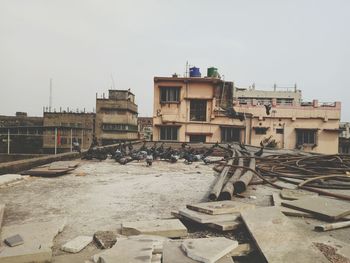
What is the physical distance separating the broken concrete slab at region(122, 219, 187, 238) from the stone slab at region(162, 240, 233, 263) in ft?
1.11

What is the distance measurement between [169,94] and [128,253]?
25.2 meters

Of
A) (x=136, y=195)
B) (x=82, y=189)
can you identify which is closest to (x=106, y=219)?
(x=136, y=195)

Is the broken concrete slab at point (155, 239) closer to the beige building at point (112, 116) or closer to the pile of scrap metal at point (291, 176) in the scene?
the pile of scrap metal at point (291, 176)

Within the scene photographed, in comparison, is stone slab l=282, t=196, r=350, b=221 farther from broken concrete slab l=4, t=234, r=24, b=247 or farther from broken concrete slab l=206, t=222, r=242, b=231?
broken concrete slab l=4, t=234, r=24, b=247

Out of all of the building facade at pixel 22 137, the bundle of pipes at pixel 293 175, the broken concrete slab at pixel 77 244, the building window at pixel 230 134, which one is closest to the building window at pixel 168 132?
the building window at pixel 230 134

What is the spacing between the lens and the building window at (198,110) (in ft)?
88.3

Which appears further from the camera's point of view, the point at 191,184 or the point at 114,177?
the point at 114,177

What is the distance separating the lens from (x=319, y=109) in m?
27.0

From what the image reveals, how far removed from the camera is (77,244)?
2334 millimetres

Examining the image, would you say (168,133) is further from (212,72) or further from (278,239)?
(278,239)

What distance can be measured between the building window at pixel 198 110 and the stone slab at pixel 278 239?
2433 centimetres

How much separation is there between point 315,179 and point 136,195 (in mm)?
2881

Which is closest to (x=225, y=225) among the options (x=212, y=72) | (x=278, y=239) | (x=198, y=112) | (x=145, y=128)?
(x=278, y=239)

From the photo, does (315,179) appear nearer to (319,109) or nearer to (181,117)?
(181,117)
